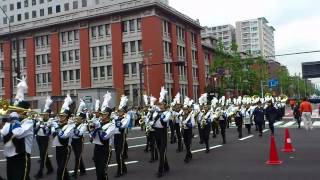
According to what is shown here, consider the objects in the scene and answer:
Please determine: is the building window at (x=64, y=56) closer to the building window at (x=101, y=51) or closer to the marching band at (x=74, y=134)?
the building window at (x=101, y=51)

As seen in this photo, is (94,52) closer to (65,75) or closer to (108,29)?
(108,29)

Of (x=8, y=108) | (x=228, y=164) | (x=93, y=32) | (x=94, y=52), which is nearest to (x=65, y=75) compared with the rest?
(x=94, y=52)

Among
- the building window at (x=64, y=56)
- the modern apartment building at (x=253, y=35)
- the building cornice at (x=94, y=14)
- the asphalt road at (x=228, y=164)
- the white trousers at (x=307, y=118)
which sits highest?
the modern apartment building at (x=253, y=35)

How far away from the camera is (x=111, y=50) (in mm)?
62812

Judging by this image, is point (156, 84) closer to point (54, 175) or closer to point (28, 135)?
point (54, 175)

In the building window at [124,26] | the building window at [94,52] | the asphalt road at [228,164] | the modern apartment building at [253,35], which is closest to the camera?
the asphalt road at [228,164]

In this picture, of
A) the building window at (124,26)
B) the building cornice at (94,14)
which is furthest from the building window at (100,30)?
the building window at (124,26)

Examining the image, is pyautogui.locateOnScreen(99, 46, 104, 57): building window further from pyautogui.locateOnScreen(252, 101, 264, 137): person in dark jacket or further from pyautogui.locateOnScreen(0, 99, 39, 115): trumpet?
pyautogui.locateOnScreen(0, 99, 39, 115): trumpet

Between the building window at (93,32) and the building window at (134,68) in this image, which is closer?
the building window at (134,68)

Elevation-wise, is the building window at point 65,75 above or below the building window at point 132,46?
below

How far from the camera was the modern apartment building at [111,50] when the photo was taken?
196ft

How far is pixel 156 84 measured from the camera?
5903 centimetres

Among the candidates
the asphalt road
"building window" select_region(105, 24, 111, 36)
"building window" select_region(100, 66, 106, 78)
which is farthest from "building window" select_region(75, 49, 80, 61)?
the asphalt road

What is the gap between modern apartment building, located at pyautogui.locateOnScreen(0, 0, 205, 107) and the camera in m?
59.8
